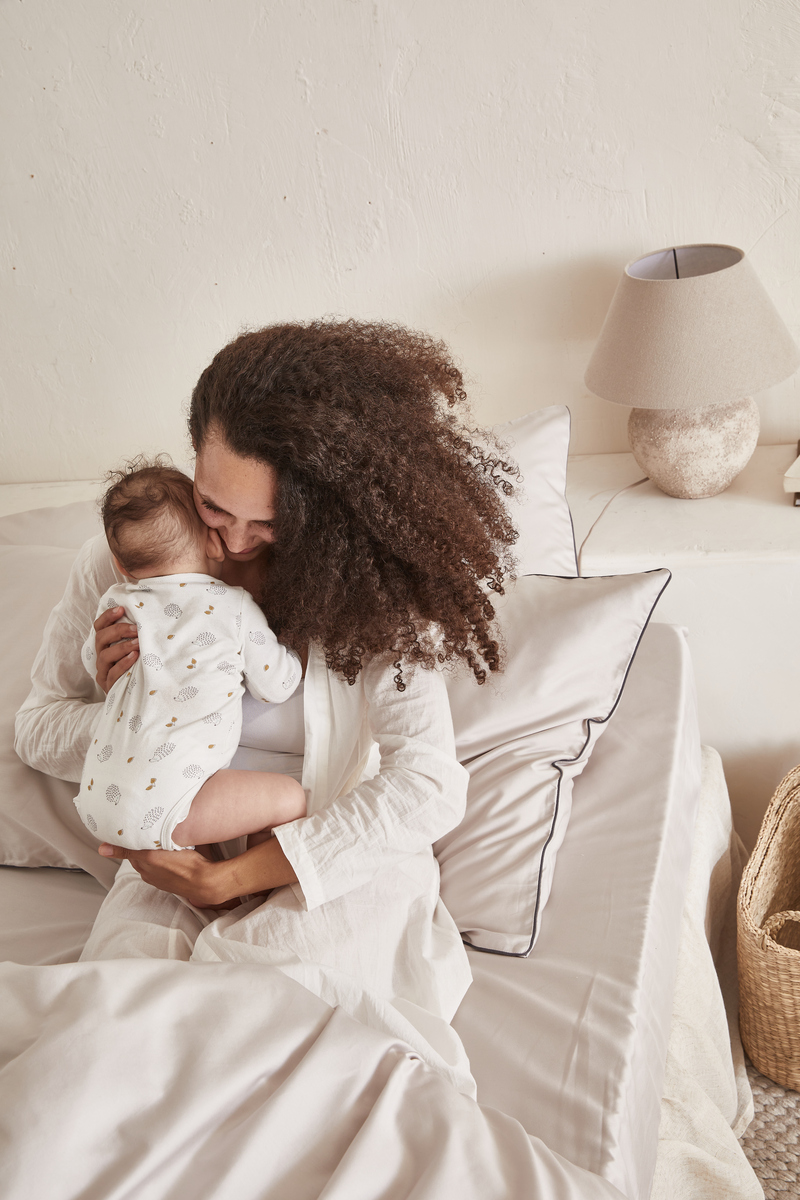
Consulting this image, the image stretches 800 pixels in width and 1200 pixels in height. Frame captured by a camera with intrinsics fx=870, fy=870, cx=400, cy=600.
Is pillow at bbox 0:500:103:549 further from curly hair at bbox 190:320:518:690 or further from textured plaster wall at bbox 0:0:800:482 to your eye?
curly hair at bbox 190:320:518:690

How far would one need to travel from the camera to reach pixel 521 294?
5.79 feet

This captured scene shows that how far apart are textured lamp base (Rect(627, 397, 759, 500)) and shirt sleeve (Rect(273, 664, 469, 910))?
0.76 m

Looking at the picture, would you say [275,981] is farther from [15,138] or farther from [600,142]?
[15,138]

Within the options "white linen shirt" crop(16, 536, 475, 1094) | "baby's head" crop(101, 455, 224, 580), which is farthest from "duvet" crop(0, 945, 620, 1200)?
"baby's head" crop(101, 455, 224, 580)

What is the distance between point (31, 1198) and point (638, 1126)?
604 mm

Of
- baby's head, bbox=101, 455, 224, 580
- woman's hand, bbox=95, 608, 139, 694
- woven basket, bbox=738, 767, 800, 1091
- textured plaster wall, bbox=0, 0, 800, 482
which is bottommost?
woven basket, bbox=738, 767, 800, 1091

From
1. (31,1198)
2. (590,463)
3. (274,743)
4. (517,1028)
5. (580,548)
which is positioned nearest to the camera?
(31,1198)

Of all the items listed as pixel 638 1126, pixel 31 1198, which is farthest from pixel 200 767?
pixel 638 1126

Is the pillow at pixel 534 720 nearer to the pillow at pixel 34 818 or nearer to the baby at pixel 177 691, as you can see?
the baby at pixel 177 691

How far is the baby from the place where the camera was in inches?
38.8

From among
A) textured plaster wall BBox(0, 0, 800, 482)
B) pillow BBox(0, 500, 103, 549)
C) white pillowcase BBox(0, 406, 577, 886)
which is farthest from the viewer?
pillow BBox(0, 500, 103, 549)

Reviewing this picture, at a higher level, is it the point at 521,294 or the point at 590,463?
the point at 521,294

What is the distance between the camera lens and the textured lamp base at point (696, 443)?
1.55 metres

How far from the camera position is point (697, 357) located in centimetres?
143
